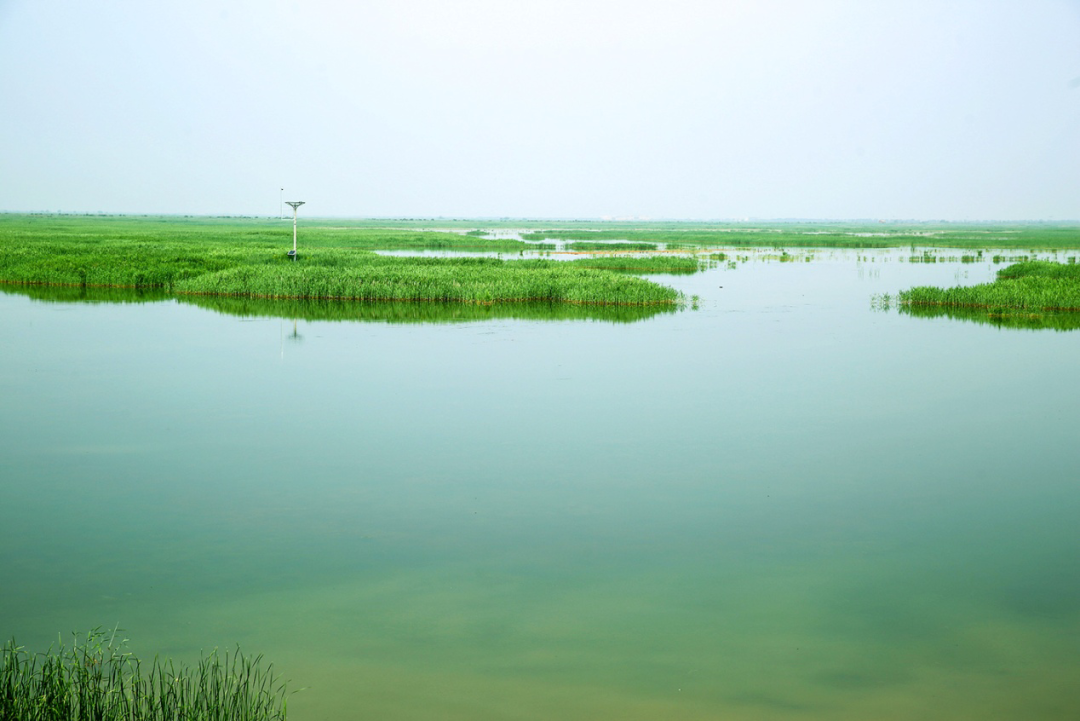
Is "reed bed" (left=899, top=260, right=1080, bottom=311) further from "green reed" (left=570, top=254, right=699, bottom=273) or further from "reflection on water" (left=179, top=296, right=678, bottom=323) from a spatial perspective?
"green reed" (left=570, top=254, right=699, bottom=273)

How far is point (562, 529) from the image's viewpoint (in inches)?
303

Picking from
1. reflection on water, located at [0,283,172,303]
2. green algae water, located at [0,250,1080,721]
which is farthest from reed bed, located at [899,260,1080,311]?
reflection on water, located at [0,283,172,303]

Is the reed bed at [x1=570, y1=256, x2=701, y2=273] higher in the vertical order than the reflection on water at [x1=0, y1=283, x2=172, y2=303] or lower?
higher

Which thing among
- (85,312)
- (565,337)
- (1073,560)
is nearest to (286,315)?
(85,312)

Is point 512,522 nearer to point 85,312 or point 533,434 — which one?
point 533,434

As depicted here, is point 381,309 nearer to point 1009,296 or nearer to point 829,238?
point 1009,296

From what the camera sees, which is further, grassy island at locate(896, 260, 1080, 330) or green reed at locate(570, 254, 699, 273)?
green reed at locate(570, 254, 699, 273)

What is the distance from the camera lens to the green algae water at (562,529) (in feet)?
17.8

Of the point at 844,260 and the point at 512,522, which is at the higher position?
the point at 844,260

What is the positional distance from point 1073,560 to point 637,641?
383 cm

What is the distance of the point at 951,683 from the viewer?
5340 mm

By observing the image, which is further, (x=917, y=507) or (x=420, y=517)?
(x=917, y=507)

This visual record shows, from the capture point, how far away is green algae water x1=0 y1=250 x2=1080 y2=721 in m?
5.43

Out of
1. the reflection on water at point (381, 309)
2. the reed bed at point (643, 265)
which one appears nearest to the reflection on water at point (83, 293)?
the reflection on water at point (381, 309)
